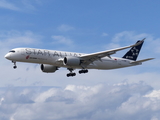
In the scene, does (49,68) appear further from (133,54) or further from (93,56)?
(133,54)

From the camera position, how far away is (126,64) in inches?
3135

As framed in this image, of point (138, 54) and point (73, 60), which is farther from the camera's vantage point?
point (138, 54)

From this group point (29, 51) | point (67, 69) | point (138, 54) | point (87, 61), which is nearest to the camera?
point (29, 51)

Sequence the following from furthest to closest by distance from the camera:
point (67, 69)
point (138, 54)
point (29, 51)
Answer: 1. point (138, 54)
2. point (67, 69)
3. point (29, 51)

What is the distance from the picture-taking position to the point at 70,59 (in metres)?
70.7

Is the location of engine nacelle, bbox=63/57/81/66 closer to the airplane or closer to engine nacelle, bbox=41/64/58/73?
the airplane

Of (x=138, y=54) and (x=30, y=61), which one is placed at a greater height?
(x=138, y=54)

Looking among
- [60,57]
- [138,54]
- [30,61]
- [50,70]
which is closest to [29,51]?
[30,61]

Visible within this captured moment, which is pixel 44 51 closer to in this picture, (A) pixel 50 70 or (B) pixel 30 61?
(B) pixel 30 61

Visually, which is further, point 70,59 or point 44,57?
point 70,59

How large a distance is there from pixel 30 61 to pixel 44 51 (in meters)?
3.38

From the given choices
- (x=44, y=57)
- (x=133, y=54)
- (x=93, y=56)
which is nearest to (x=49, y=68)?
(x=44, y=57)

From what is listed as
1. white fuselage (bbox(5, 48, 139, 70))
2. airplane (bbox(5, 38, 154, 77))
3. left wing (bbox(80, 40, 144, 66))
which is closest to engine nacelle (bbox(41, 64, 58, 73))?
airplane (bbox(5, 38, 154, 77))

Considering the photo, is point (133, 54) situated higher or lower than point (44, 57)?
higher
